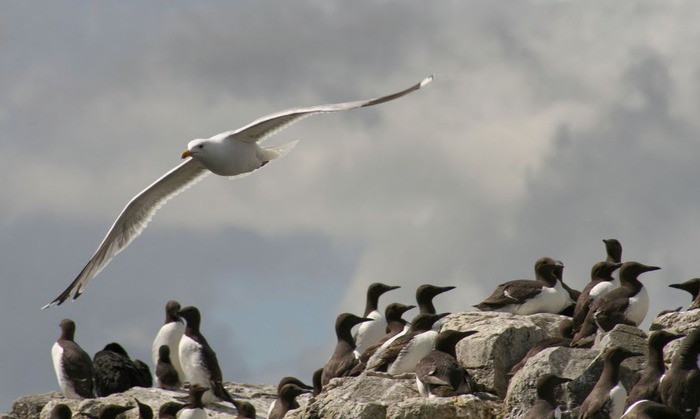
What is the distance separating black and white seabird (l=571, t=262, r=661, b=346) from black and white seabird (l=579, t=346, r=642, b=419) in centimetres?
255

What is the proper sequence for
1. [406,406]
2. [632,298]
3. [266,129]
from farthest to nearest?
[266,129] → [632,298] → [406,406]

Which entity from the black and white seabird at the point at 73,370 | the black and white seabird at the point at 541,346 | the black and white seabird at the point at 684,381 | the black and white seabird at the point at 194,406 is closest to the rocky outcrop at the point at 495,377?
the black and white seabird at the point at 541,346

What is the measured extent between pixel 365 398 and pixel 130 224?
8.08 meters

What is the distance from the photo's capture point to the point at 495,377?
19.3m

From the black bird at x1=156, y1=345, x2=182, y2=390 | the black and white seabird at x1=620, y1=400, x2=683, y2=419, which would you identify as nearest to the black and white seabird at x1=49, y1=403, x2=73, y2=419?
the black bird at x1=156, y1=345, x2=182, y2=390

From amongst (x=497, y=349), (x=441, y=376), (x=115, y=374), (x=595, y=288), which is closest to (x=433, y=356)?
(x=441, y=376)

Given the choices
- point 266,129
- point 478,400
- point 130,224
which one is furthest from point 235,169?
point 478,400

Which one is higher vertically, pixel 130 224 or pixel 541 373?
pixel 130 224

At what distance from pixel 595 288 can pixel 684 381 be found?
6.02 m

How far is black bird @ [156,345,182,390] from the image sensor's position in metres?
24.0

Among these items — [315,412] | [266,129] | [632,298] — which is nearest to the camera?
[315,412]

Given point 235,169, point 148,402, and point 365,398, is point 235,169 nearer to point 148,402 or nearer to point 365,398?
point 148,402

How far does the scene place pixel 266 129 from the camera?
74.2 feet

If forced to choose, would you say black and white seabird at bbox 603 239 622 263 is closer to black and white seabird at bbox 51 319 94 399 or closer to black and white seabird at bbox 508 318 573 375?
black and white seabird at bbox 508 318 573 375
